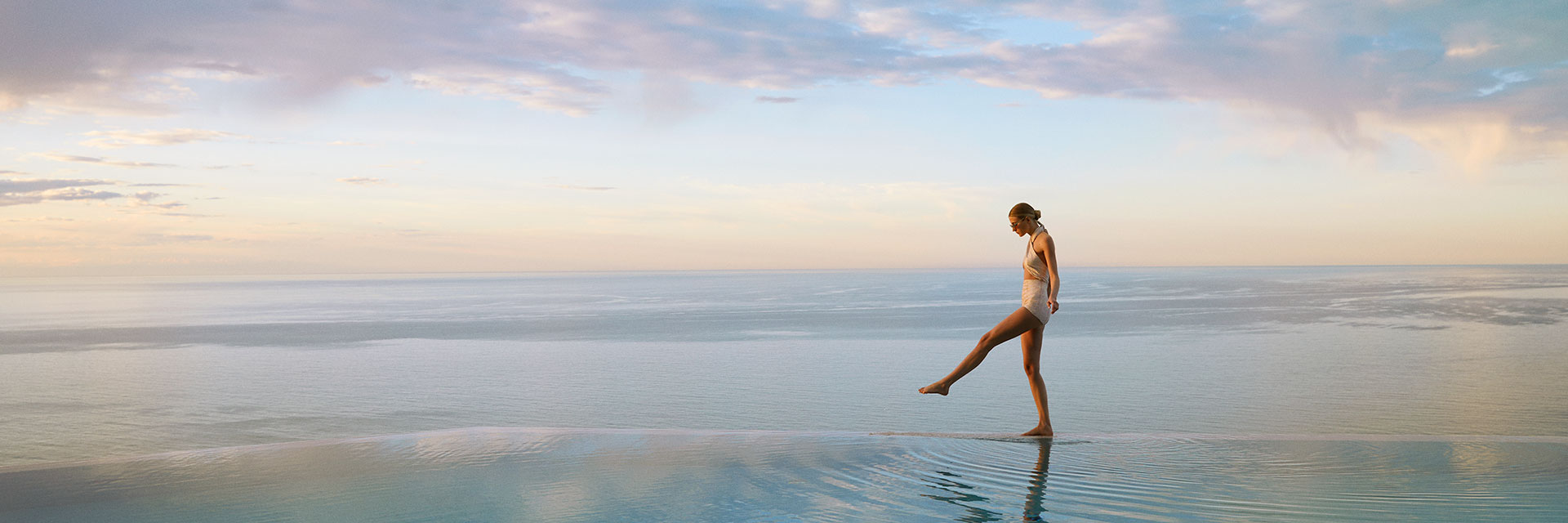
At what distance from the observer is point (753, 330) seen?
2814 centimetres

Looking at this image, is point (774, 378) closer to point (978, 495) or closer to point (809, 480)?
point (809, 480)

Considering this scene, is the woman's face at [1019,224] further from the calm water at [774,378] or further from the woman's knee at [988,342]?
the calm water at [774,378]

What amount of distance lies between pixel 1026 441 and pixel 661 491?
284cm

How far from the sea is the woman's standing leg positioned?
26cm

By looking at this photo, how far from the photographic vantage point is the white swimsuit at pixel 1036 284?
715 cm

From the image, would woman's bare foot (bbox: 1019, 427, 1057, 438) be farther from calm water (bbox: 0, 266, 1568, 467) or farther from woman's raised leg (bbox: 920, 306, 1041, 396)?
calm water (bbox: 0, 266, 1568, 467)

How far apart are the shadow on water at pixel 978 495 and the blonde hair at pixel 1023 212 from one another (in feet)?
5.72

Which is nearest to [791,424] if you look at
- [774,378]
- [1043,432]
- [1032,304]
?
[1043,432]

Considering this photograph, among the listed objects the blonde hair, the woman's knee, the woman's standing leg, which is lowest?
the woman's standing leg

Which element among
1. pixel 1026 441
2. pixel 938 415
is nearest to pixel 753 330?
pixel 938 415

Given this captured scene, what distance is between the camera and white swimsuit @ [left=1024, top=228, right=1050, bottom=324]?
23.5ft

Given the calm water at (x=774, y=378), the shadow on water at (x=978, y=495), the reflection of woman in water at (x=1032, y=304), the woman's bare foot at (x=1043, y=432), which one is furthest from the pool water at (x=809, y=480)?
the calm water at (x=774, y=378)

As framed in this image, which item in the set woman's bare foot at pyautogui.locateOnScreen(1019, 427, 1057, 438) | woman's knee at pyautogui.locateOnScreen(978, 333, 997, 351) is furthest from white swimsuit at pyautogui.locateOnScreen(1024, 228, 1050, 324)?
woman's bare foot at pyautogui.locateOnScreen(1019, 427, 1057, 438)

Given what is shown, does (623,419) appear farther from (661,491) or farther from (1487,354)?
(1487,354)
